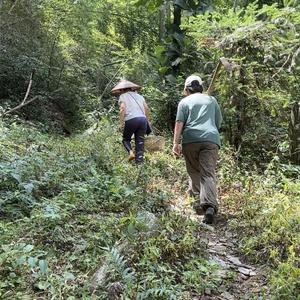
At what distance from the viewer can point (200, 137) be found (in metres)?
5.44

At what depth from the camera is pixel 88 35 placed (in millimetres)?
16234

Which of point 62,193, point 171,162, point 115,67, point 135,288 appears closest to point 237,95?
point 171,162

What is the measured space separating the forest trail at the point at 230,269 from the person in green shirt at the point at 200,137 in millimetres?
395

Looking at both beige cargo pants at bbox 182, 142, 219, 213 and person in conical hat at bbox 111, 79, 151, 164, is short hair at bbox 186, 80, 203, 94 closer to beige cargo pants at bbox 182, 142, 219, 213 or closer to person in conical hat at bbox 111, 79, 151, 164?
beige cargo pants at bbox 182, 142, 219, 213

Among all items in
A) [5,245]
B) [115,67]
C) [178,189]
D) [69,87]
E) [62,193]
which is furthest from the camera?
[115,67]

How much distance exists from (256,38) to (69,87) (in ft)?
24.6

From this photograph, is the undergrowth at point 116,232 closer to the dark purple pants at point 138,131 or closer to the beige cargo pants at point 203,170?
the beige cargo pants at point 203,170

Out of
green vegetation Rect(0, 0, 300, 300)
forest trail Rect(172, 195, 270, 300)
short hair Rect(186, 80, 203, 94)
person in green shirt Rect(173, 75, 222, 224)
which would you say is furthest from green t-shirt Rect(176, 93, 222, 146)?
forest trail Rect(172, 195, 270, 300)

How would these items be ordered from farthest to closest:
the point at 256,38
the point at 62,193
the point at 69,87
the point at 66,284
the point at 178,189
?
the point at 69,87 < the point at 256,38 < the point at 178,189 < the point at 62,193 < the point at 66,284

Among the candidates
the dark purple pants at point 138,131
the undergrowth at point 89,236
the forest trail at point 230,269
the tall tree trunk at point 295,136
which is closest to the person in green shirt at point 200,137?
the forest trail at point 230,269

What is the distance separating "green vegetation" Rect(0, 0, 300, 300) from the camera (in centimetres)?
341

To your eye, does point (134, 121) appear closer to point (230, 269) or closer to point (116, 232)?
point (116, 232)

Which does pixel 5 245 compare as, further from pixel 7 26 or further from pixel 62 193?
pixel 7 26

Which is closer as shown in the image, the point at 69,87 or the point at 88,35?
the point at 69,87
